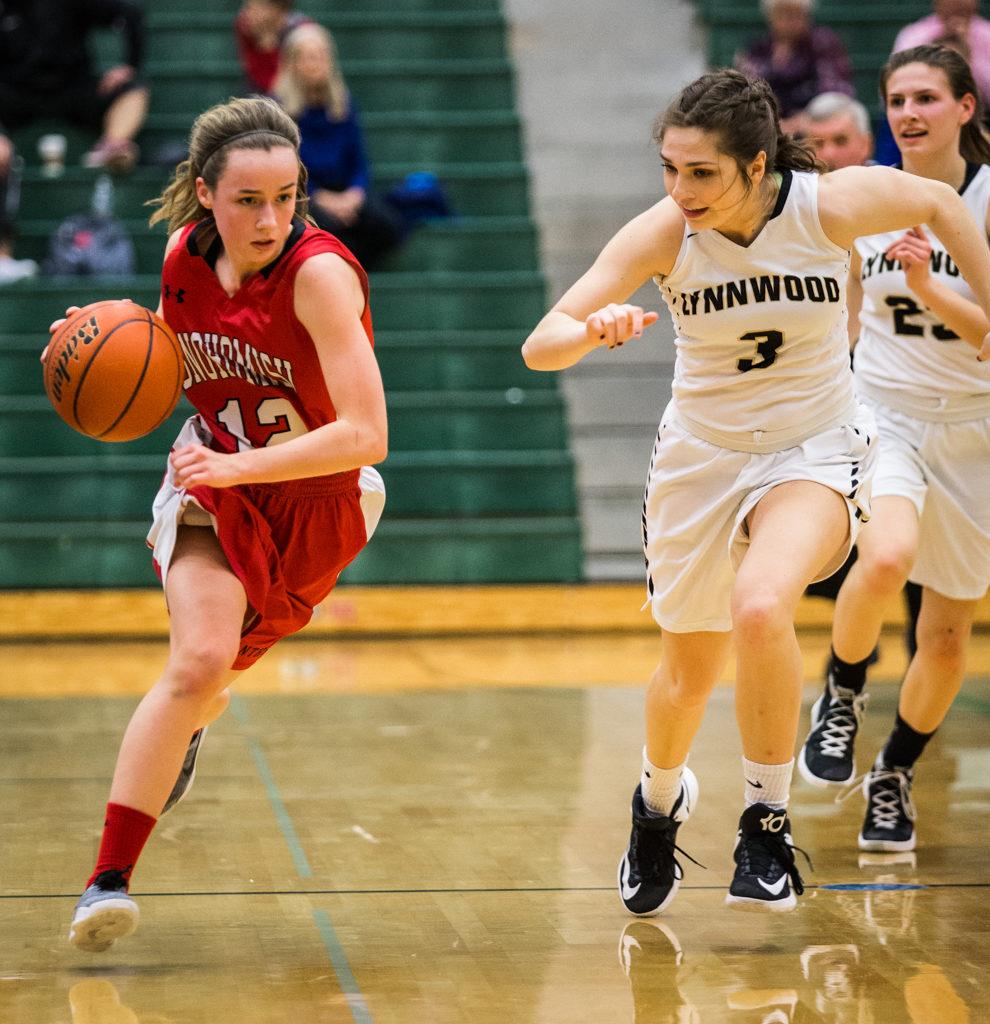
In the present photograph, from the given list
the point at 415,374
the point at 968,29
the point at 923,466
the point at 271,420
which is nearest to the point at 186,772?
the point at 271,420

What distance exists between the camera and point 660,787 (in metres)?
3.59

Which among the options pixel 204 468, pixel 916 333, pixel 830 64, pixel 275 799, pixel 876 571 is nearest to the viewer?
pixel 204 468

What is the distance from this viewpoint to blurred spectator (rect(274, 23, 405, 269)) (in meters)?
8.35

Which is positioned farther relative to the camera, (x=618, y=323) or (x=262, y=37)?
(x=262, y=37)

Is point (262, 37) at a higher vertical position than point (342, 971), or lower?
higher

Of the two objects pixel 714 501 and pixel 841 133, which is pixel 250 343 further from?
pixel 841 133

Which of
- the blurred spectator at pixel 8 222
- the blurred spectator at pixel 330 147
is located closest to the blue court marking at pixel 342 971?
the blurred spectator at pixel 330 147

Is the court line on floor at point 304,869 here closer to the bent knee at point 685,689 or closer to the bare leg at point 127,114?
the bent knee at point 685,689

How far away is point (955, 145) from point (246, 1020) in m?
2.67

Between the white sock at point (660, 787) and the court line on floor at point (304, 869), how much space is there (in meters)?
0.71

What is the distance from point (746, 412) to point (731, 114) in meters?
0.58

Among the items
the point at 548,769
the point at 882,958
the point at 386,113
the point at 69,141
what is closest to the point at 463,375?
the point at 386,113

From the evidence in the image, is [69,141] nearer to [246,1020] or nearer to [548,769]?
[548,769]

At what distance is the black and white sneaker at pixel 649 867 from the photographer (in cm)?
353
